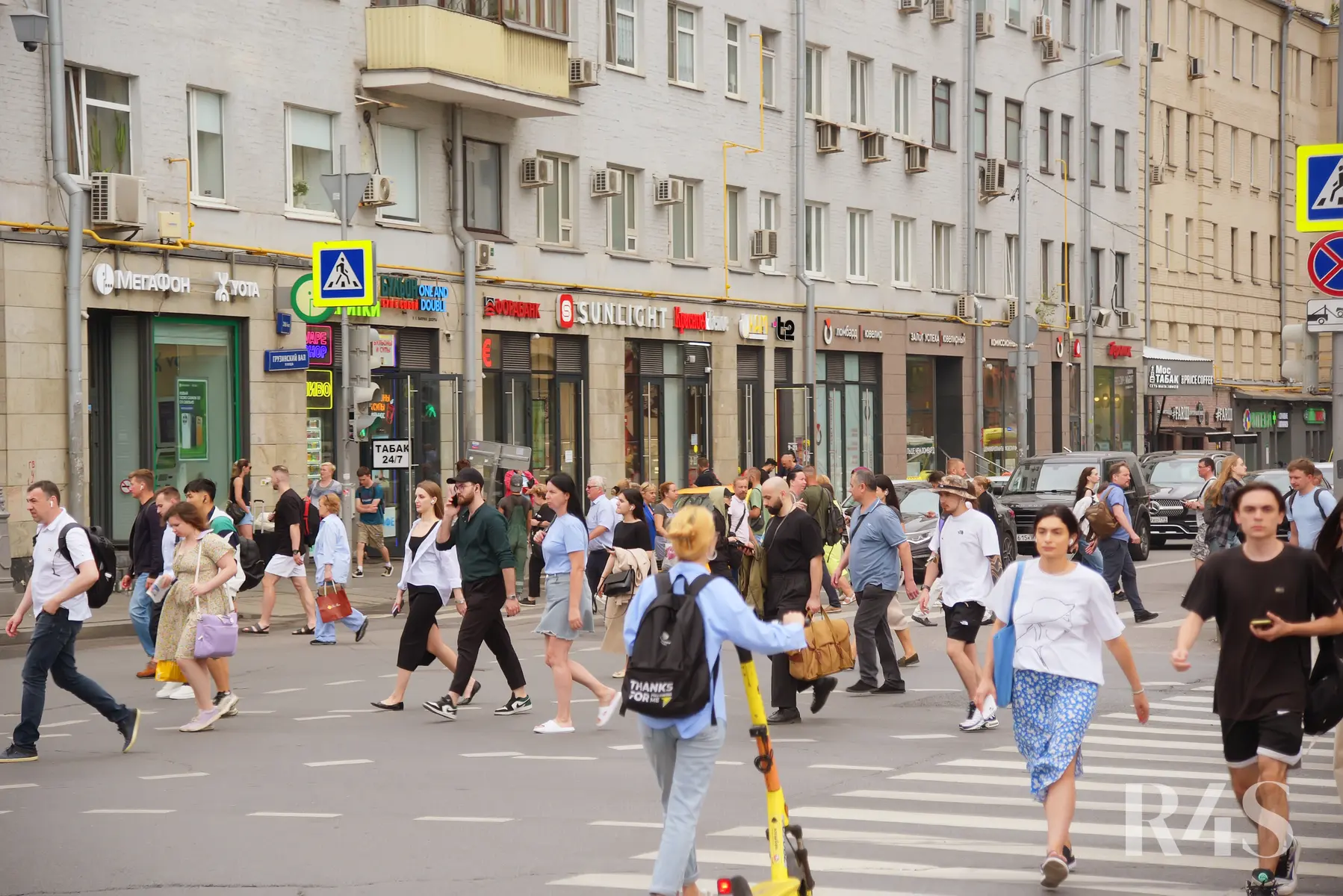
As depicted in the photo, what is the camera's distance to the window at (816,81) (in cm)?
3872

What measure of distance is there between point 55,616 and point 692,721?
621 centimetres

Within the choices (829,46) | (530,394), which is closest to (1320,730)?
(530,394)

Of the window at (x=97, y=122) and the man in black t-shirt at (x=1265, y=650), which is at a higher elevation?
the window at (x=97, y=122)

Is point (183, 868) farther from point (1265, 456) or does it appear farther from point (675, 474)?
point (1265, 456)

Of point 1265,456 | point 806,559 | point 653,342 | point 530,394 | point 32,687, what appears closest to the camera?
point 32,687

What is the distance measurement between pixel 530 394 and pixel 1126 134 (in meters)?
28.3

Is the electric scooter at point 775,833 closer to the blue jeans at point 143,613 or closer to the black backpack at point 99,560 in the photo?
the black backpack at point 99,560

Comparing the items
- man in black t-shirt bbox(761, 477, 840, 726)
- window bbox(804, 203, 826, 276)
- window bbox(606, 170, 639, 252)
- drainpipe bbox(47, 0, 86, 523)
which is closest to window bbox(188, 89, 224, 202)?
drainpipe bbox(47, 0, 86, 523)

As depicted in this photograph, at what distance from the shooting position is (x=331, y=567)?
18.2 metres

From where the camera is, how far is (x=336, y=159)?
27094 mm

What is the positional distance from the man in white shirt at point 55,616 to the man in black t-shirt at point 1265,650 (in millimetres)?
6900

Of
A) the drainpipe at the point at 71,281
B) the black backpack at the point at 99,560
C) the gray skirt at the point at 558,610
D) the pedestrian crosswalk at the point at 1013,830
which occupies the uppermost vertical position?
the drainpipe at the point at 71,281

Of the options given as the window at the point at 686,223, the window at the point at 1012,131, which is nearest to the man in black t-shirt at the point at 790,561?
the window at the point at 686,223

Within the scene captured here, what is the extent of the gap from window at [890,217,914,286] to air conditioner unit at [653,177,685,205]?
9106mm
